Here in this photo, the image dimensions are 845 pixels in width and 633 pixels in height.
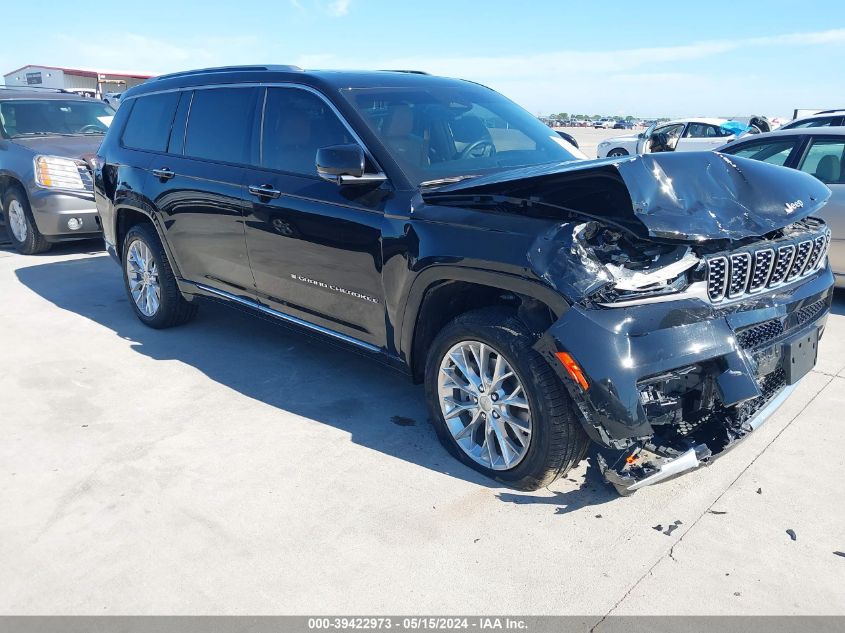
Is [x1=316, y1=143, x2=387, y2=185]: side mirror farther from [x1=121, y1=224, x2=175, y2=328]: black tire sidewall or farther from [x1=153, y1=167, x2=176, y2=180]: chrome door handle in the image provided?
[x1=121, y1=224, x2=175, y2=328]: black tire sidewall

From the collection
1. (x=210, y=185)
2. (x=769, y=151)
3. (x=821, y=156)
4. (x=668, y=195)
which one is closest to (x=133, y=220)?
(x=210, y=185)

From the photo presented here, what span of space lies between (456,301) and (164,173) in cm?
281

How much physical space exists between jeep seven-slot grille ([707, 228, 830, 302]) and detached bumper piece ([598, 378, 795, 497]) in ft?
1.79

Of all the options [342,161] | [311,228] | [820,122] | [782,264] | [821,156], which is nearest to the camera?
[782,264]

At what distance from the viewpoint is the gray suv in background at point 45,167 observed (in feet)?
27.6

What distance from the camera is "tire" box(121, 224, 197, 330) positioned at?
555 cm

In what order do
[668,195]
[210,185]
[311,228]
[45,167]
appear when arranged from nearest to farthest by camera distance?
1. [668,195]
2. [311,228]
3. [210,185]
4. [45,167]

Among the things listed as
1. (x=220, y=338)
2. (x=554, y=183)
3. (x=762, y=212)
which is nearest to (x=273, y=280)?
(x=220, y=338)

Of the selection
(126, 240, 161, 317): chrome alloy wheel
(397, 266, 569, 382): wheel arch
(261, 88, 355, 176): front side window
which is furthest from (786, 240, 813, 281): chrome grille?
(126, 240, 161, 317): chrome alloy wheel

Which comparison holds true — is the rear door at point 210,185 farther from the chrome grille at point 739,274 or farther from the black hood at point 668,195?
the chrome grille at point 739,274

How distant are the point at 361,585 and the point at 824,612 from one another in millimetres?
1667

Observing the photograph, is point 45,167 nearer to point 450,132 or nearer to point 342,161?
point 450,132

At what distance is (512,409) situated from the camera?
10.7ft

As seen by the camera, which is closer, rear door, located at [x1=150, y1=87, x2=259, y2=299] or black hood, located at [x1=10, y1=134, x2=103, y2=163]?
rear door, located at [x1=150, y1=87, x2=259, y2=299]
